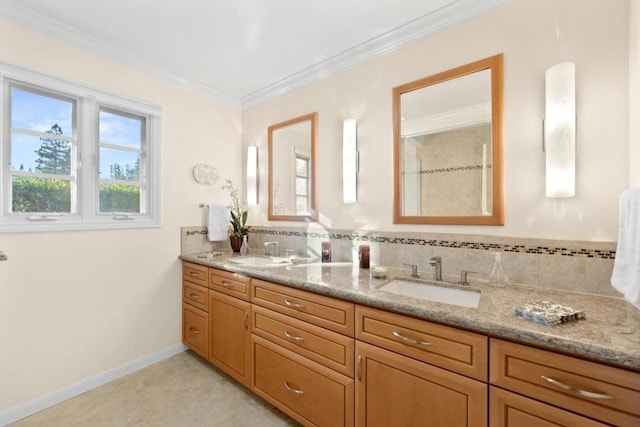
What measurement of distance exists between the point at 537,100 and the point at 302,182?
1.68 metres

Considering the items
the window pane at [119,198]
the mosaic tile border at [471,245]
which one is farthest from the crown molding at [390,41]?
the window pane at [119,198]

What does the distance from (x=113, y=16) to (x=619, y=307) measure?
3.07 metres

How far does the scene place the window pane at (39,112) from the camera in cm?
180

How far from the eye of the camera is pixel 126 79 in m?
2.22

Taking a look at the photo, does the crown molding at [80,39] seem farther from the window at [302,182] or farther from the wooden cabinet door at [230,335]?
the wooden cabinet door at [230,335]

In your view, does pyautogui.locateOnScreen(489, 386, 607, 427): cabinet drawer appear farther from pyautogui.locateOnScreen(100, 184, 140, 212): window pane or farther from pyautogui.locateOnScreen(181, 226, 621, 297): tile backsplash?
pyautogui.locateOnScreen(100, 184, 140, 212): window pane

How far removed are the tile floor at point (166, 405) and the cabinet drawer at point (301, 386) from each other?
0.16m

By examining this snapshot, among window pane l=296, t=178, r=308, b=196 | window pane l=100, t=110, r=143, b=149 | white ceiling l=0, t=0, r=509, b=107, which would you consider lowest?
window pane l=296, t=178, r=308, b=196

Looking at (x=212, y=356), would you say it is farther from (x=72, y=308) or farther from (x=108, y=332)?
(x=72, y=308)

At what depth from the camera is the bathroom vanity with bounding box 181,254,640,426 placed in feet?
2.77

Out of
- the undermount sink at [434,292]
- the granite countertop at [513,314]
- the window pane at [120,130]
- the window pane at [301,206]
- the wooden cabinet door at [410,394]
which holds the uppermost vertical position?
the window pane at [120,130]

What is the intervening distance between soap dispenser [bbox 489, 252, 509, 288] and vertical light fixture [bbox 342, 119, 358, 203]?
987 mm

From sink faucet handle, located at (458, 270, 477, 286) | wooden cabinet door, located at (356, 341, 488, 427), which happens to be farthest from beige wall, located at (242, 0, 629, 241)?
wooden cabinet door, located at (356, 341, 488, 427)

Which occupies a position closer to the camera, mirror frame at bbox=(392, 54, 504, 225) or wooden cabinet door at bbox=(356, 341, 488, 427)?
wooden cabinet door at bbox=(356, 341, 488, 427)
